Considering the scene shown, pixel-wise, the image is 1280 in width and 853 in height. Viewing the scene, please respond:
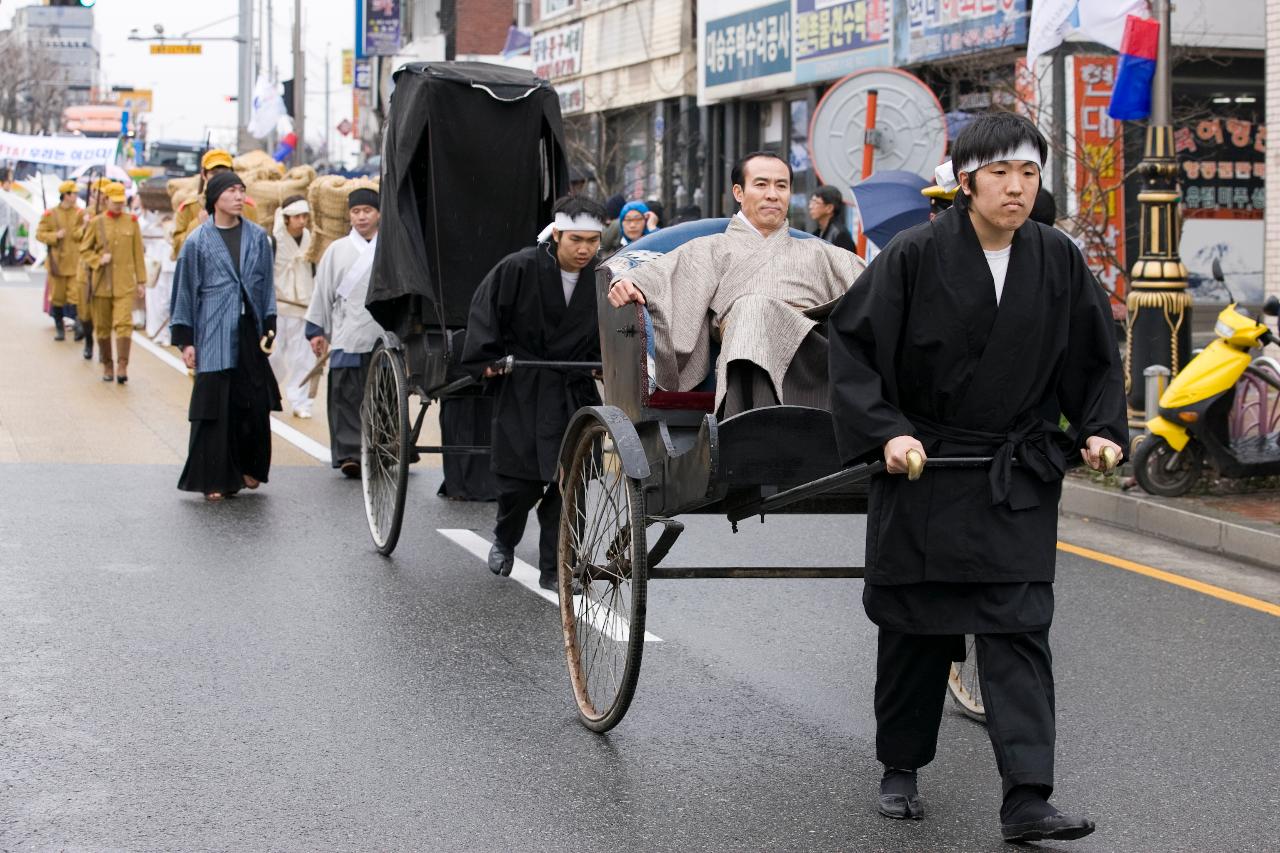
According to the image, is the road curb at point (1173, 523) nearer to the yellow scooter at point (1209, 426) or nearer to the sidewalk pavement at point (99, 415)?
the yellow scooter at point (1209, 426)

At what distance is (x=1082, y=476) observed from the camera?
1141 centimetres

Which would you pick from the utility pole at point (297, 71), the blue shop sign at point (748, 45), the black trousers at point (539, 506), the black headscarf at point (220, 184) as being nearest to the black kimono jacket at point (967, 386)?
the black trousers at point (539, 506)

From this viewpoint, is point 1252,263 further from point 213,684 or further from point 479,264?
point 213,684

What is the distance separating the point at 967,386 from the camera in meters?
4.82

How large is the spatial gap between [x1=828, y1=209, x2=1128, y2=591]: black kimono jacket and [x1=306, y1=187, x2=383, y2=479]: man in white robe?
774cm

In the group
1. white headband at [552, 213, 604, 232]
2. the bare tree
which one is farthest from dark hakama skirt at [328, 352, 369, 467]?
the bare tree

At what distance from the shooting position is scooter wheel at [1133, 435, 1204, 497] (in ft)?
34.6

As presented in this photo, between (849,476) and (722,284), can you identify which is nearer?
(849,476)

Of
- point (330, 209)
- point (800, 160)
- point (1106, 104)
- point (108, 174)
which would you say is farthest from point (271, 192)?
point (108, 174)

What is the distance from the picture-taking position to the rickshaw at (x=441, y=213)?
9.45m

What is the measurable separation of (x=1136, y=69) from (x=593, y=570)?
741cm

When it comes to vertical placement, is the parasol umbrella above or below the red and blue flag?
above

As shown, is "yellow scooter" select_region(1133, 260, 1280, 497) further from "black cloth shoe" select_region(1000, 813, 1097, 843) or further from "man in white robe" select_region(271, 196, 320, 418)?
"man in white robe" select_region(271, 196, 320, 418)

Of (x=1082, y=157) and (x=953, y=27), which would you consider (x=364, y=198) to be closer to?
(x=1082, y=157)
